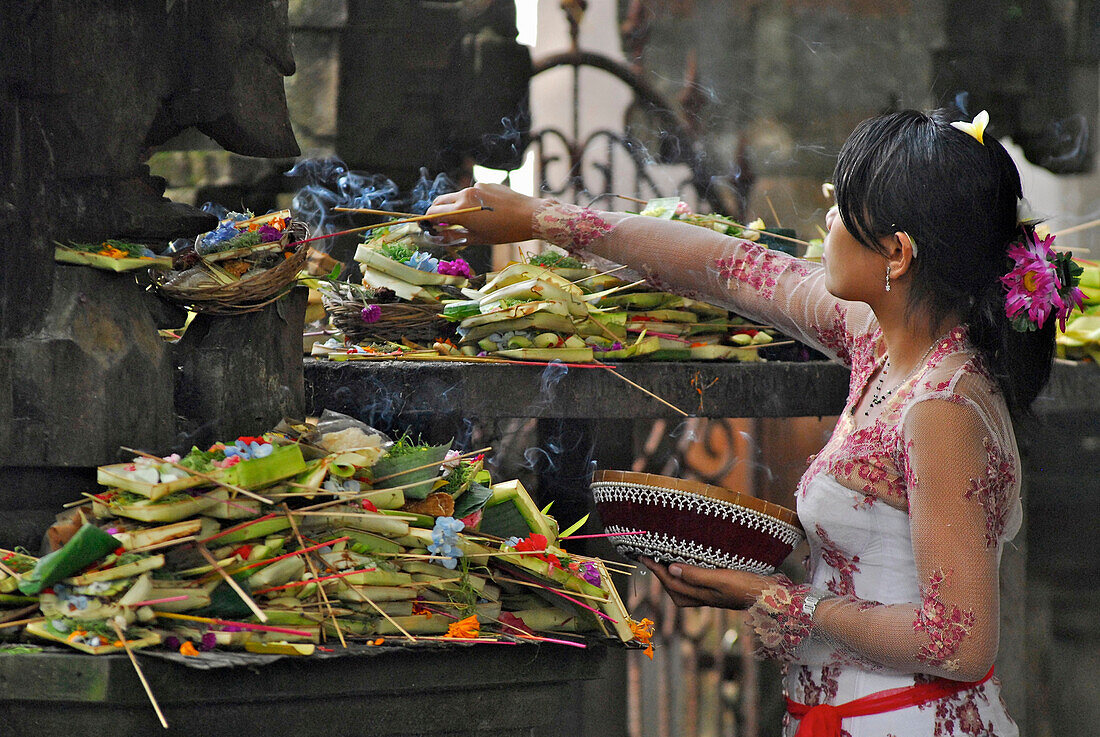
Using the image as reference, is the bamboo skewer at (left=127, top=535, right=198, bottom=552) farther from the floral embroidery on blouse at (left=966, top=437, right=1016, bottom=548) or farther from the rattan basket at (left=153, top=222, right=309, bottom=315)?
the floral embroidery on blouse at (left=966, top=437, right=1016, bottom=548)

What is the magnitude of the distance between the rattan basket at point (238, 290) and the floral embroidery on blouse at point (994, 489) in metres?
1.27

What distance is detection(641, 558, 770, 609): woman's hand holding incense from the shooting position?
1973 mm

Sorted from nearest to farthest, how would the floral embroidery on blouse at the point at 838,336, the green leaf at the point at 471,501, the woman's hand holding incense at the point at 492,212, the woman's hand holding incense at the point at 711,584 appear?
the green leaf at the point at 471,501
the woman's hand holding incense at the point at 711,584
the floral embroidery on blouse at the point at 838,336
the woman's hand holding incense at the point at 492,212

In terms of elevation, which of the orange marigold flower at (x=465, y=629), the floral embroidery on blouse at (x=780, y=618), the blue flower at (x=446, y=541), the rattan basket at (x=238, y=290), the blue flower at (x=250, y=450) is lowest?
the floral embroidery on blouse at (x=780, y=618)

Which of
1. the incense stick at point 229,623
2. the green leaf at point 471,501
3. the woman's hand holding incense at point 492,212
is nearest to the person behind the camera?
the incense stick at point 229,623

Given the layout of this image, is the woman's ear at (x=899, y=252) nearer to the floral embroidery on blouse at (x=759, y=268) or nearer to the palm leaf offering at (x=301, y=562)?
the floral embroidery on blouse at (x=759, y=268)

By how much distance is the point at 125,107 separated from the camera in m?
1.80

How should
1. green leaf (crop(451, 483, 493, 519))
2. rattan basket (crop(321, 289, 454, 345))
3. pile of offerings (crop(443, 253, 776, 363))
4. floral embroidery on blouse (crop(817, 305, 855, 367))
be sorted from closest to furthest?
green leaf (crop(451, 483, 493, 519)) → floral embroidery on blouse (crop(817, 305, 855, 367)) → pile of offerings (crop(443, 253, 776, 363)) → rattan basket (crop(321, 289, 454, 345))

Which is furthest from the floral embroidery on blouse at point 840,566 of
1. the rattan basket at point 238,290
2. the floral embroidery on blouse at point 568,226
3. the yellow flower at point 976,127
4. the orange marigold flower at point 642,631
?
the rattan basket at point 238,290

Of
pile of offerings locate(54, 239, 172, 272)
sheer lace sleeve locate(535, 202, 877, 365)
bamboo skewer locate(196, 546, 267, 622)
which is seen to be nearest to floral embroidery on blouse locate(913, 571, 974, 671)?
sheer lace sleeve locate(535, 202, 877, 365)

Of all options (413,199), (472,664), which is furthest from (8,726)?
(413,199)

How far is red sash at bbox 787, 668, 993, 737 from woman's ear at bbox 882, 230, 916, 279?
752 mm

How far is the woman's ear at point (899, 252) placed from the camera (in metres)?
1.84

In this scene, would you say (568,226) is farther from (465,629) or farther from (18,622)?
(18,622)
